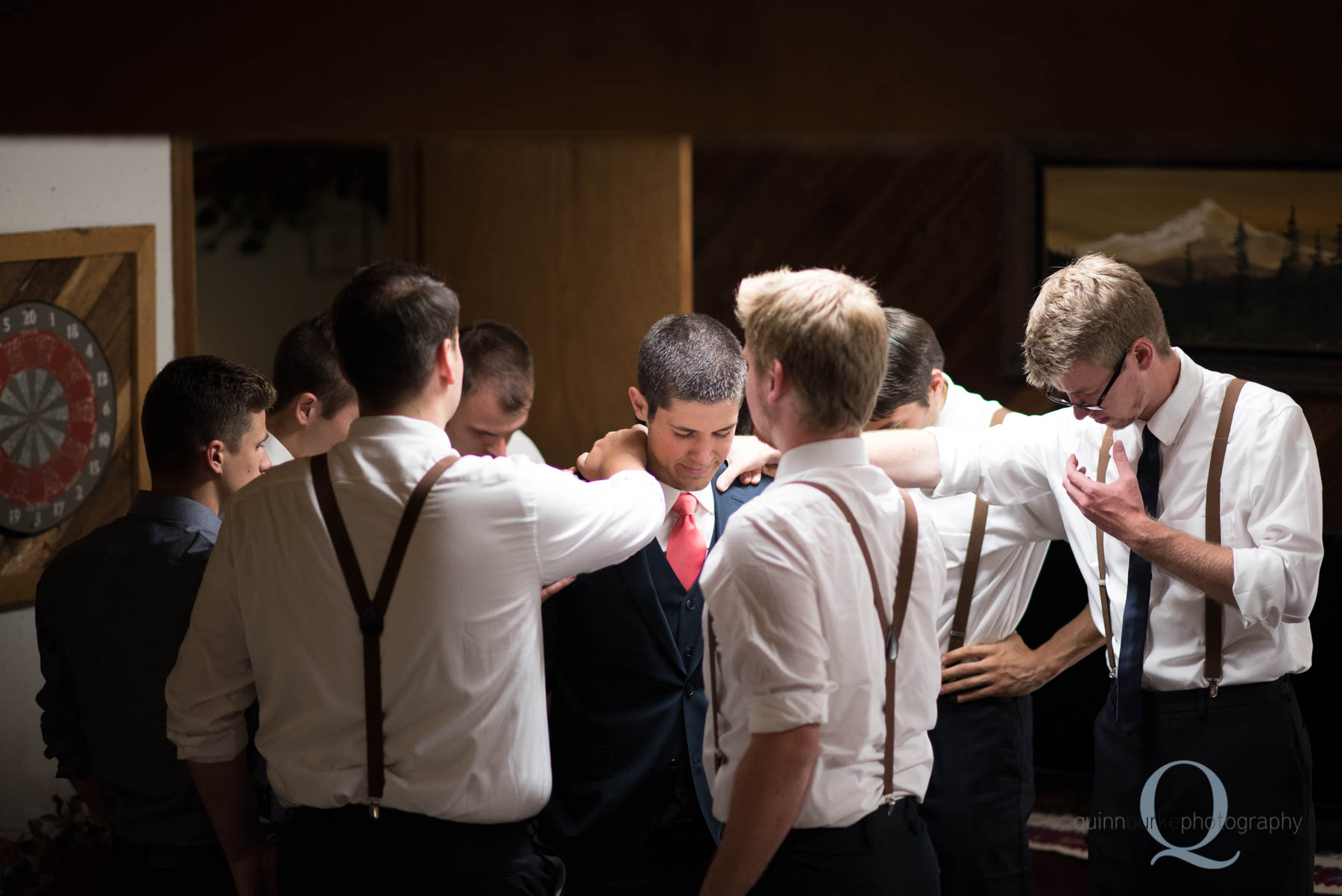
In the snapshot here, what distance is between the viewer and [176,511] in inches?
92.3

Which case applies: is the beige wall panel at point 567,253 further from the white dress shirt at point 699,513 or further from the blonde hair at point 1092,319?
the blonde hair at point 1092,319

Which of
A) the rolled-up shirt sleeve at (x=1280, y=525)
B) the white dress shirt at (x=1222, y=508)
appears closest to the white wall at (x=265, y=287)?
the white dress shirt at (x=1222, y=508)

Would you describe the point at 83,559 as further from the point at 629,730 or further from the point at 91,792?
the point at 629,730

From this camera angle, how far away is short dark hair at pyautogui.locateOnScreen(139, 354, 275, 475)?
2.36m

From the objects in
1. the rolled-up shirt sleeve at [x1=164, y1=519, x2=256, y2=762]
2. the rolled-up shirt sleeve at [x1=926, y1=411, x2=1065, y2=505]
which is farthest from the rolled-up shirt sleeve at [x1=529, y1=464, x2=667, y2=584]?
the rolled-up shirt sleeve at [x1=926, y1=411, x2=1065, y2=505]

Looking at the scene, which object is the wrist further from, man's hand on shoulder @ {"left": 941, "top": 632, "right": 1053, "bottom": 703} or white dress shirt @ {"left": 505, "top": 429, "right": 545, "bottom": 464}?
white dress shirt @ {"left": 505, "top": 429, "right": 545, "bottom": 464}

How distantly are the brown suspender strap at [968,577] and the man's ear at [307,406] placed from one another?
1738 mm

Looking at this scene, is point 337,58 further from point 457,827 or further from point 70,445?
point 70,445

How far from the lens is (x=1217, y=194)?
4.71 meters

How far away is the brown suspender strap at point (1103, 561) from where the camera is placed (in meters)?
2.61

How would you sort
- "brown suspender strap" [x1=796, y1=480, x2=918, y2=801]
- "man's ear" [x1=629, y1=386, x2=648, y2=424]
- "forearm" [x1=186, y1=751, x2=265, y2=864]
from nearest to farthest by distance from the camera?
"brown suspender strap" [x1=796, y1=480, x2=918, y2=801] → "forearm" [x1=186, y1=751, x2=265, y2=864] → "man's ear" [x1=629, y1=386, x2=648, y2=424]

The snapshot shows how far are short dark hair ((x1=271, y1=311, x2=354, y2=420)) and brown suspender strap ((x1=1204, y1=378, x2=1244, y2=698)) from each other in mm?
2134

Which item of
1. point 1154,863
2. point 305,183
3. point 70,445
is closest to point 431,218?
point 70,445

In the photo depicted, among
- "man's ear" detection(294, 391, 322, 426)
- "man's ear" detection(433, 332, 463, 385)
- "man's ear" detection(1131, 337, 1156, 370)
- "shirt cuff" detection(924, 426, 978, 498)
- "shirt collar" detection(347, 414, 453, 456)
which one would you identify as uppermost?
"man's ear" detection(1131, 337, 1156, 370)
